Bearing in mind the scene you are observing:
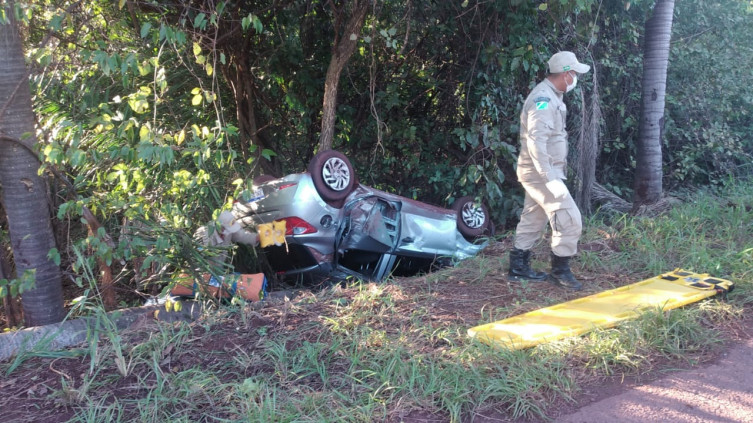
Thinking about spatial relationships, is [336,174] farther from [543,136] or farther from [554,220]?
[554,220]

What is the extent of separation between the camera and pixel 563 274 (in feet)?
16.6

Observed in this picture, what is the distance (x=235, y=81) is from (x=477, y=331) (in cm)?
511

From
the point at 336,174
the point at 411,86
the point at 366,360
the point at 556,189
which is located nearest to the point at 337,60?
the point at 336,174

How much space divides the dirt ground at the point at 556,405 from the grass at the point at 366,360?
0.8 inches

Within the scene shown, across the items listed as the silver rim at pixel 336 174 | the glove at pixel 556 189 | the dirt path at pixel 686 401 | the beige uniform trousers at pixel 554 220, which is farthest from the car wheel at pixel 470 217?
the dirt path at pixel 686 401

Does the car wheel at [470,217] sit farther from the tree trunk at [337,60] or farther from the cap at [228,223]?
the cap at [228,223]

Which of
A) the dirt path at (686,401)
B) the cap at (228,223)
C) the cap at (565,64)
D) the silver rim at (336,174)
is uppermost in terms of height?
the cap at (565,64)

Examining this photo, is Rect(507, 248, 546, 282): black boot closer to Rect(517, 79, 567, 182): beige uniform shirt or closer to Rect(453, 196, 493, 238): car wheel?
Rect(517, 79, 567, 182): beige uniform shirt

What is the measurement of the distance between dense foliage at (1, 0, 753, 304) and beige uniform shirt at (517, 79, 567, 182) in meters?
1.43

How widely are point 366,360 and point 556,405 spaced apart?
1090 millimetres

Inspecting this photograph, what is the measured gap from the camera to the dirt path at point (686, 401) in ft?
10.1

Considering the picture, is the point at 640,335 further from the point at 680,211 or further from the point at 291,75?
the point at 291,75

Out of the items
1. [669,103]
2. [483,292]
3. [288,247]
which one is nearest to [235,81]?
[288,247]

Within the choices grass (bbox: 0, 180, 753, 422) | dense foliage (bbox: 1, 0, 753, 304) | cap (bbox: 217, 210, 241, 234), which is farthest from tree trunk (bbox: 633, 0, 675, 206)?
cap (bbox: 217, 210, 241, 234)
